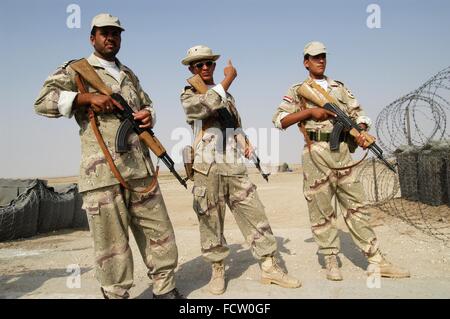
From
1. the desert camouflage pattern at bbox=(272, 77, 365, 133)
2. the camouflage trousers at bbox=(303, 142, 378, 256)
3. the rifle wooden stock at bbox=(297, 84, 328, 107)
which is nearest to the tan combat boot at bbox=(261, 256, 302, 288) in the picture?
the camouflage trousers at bbox=(303, 142, 378, 256)

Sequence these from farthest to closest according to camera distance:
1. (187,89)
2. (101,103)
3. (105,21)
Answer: (187,89) < (105,21) < (101,103)

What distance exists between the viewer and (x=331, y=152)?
388 cm

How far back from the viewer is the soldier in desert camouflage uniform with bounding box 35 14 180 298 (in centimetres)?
296

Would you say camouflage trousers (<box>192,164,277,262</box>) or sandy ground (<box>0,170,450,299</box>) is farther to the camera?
camouflage trousers (<box>192,164,277,262</box>)

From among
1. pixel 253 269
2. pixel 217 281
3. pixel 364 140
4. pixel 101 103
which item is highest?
pixel 101 103

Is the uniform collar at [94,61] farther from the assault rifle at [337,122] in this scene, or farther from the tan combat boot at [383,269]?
the tan combat boot at [383,269]

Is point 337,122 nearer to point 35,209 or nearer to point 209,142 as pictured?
point 209,142

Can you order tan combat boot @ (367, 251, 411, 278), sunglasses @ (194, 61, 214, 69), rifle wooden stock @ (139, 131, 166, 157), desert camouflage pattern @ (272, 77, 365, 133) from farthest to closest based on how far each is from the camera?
desert camouflage pattern @ (272, 77, 365, 133) < sunglasses @ (194, 61, 214, 69) < tan combat boot @ (367, 251, 411, 278) < rifle wooden stock @ (139, 131, 166, 157)

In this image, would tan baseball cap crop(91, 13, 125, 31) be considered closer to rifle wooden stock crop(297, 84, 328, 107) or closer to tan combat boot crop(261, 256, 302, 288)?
rifle wooden stock crop(297, 84, 328, 107)

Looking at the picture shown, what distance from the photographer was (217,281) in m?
3.60

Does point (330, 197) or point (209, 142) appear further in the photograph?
point (330, 197)

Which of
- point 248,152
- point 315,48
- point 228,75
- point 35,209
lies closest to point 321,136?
point 248,152

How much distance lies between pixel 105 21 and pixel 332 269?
9.64 ft
